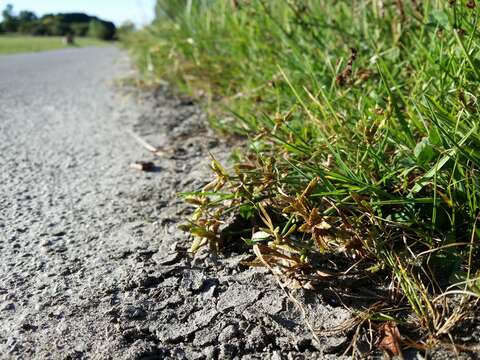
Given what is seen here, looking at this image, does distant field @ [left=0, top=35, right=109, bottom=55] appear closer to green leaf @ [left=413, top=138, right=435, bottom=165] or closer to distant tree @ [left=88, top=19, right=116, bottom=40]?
distant tree @ [left=88, top=19, right=116, bottom=40]

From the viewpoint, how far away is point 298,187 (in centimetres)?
106

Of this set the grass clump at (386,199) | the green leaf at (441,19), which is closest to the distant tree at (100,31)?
the green leaf at (441,19)

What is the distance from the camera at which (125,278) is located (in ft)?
3.09

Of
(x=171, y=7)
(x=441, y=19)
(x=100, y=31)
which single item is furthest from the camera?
(x=100, y=31)

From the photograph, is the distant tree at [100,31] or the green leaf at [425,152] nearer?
the green leaf at [425,152]

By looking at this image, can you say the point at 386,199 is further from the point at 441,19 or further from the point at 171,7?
the point at 171,7

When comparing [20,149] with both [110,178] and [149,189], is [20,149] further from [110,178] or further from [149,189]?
[149,189]

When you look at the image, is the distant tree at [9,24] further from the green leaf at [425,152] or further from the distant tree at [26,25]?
the green leaf at [425,152]

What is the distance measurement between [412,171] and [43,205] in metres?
0.93

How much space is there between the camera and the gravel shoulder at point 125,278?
2.55 feet

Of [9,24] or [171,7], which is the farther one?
[9,24]

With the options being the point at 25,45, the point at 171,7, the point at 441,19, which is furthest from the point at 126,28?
the point at 25,45

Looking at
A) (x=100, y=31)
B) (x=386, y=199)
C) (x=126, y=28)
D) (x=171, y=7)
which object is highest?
(x=171, y=7)

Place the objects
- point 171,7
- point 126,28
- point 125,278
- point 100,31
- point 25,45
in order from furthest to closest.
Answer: point 100,31 → point 25,45 → point 126,28 → point 171,7 → point 125,278
